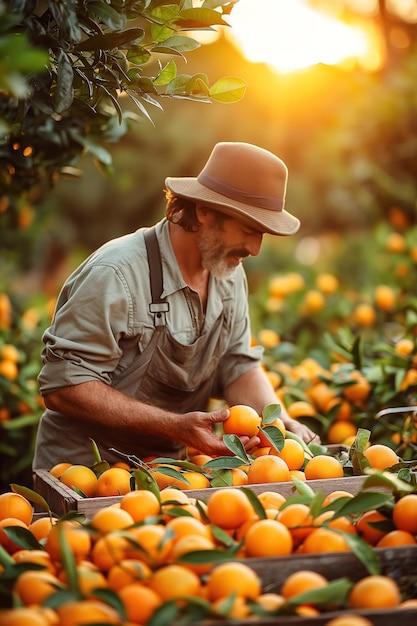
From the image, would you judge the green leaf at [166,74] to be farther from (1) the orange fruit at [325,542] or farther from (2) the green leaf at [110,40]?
(1) the orange fruit at [325,542]

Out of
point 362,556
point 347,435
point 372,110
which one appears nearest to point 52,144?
point 347,435

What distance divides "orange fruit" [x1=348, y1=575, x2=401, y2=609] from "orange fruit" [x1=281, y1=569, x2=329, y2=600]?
0.21 feet

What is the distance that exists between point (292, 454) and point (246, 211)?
86 centimetres

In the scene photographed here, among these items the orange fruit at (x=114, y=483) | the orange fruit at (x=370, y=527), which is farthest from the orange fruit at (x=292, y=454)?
the orange fruit at (x=370, y=527)

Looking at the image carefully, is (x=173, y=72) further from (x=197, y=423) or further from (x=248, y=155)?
(x=197, y=423)

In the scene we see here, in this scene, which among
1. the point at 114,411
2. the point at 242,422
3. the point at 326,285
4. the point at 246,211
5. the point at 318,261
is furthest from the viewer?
the point at 318,261

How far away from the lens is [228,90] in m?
2.19

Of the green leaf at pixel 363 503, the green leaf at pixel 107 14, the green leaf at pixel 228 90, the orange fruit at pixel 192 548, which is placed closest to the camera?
the orange fruit at pixel 192 548

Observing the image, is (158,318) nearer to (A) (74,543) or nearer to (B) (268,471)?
(B) (268,471)

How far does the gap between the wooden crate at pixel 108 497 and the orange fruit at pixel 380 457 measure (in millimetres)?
96

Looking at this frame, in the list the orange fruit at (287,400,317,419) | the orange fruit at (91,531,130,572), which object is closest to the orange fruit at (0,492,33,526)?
the orange fruit at (91,531,130,572)

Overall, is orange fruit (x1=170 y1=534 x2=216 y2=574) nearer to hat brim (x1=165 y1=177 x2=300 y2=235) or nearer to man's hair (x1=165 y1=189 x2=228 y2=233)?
hat brim (x1=165 y1=177 x2=300 y2=235)

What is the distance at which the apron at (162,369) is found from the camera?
2801 mm

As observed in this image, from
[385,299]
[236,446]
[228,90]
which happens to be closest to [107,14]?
[228,90]
